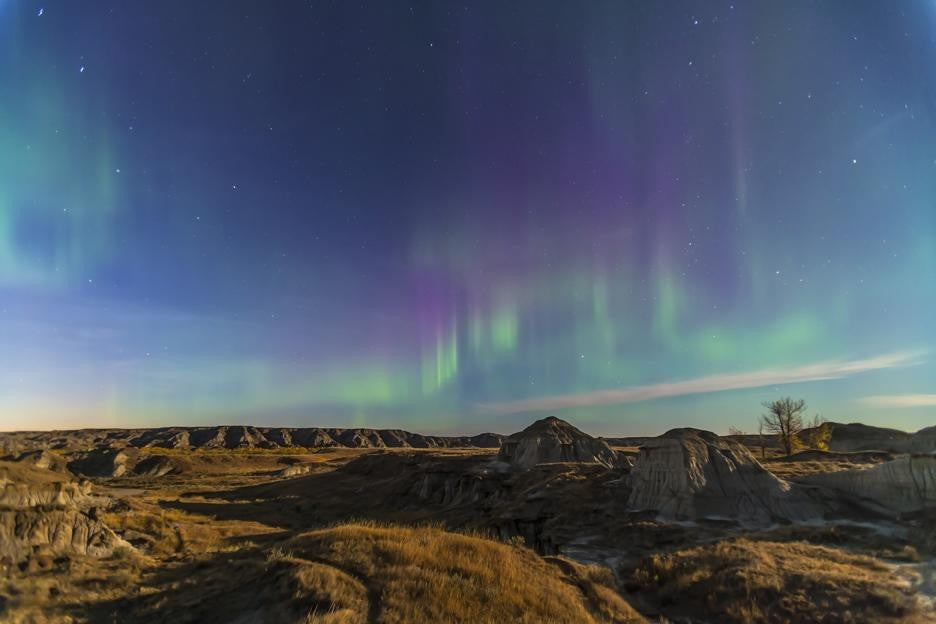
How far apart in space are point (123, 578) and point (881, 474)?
47807 mm

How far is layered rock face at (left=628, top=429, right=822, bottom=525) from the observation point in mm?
35406

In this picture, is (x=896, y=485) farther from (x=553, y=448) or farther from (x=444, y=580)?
(x=553, y=448)

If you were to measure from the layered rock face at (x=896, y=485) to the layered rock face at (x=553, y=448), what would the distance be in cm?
3393

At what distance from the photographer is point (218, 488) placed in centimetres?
7369

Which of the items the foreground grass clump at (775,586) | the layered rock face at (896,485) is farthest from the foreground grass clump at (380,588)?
the layered rock face at (896,485)

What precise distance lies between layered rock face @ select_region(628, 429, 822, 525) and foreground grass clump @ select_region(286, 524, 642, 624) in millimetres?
22136

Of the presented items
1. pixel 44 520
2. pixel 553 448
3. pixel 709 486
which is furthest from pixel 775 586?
pixel 553 448

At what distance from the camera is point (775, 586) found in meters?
16.9

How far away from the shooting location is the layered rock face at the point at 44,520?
19.5 m

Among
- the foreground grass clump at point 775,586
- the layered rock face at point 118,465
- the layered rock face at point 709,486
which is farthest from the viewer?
the layered rock face at point 118,465

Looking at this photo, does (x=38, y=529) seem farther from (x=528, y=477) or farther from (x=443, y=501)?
(x=528, y=477)

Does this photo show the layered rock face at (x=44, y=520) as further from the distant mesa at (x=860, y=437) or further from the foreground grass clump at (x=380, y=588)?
the distant mesa at (x=860, y=437)

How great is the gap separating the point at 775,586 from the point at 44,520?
30.1 meters

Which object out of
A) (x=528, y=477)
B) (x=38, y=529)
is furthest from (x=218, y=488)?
(x=38, y=529)
